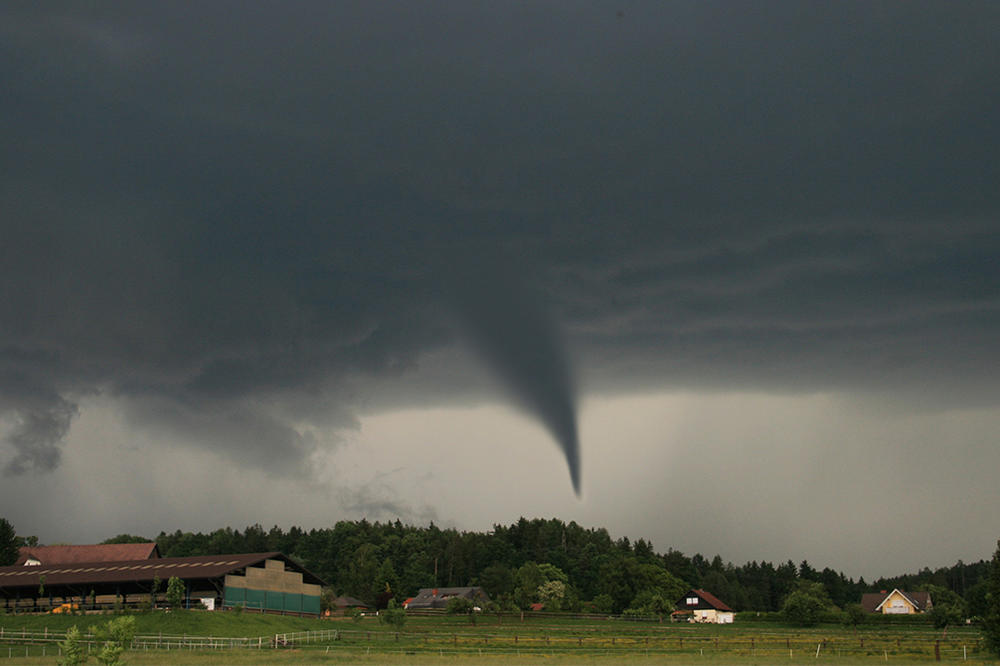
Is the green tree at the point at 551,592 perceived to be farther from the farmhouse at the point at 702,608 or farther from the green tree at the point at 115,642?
the green tree at the point at 115,642

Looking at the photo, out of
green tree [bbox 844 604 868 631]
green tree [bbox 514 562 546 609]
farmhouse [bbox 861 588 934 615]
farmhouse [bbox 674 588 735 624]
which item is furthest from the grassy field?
farmhouse [bbox 861 588 934 615]

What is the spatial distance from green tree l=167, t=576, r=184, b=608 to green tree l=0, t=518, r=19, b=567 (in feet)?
229

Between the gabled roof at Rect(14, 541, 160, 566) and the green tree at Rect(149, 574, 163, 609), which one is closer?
the green tree at Rect(149, 574, 163, 609)

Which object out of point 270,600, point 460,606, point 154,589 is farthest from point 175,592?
point 460,606

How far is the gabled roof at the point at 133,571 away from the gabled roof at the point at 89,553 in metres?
26.5

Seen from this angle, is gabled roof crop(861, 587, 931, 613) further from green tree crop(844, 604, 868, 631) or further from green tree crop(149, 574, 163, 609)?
green tree crop(149, 574, 163, 609)

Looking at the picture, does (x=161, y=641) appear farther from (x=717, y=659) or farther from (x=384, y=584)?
(x=384, y=584)

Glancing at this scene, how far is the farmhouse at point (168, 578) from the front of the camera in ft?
326

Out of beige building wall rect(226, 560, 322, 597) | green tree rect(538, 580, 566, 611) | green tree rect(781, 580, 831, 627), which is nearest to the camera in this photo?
beige building wall rect(226, 560, 322, 597)

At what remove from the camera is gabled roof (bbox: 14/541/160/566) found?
142250mm

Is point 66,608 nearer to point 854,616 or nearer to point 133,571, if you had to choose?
point 133,571

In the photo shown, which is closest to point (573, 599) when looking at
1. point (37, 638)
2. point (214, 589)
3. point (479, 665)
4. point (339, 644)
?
point (214, 589)

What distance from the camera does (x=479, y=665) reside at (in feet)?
173

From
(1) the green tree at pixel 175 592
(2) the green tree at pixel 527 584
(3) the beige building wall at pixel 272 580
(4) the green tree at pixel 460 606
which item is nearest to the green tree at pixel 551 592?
(2) the green tree at pixel 527 584
